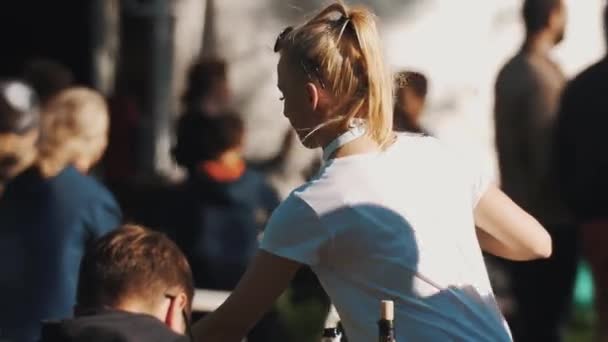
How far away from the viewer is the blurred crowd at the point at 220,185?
269 inches

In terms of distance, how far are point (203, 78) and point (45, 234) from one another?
3143mm

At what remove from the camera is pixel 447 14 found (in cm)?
1045

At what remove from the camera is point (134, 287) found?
15.3 feet

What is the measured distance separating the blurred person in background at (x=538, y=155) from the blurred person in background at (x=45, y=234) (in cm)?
277

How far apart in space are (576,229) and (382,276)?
5215mm

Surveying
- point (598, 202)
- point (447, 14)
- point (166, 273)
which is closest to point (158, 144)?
point (447, 14)

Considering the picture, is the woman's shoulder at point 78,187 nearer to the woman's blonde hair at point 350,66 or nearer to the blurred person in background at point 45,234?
the blurred person in background at point 45,234

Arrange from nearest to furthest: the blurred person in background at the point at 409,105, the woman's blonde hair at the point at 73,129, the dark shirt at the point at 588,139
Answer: the blurred person in background at the point at 409,105 → the woman's blonde hair at the point at 73,129 → the dark shirt at the point at 588,139

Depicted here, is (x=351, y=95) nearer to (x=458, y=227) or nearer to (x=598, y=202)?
(x=458, y=227)

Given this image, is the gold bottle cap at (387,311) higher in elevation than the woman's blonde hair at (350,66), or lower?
lower

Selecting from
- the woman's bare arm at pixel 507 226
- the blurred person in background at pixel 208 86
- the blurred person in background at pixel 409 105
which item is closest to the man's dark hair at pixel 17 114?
the blurred person in background at pixel 409 105

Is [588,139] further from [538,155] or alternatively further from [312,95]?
[312,95]

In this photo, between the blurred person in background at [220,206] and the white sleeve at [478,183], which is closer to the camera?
the white sleeve at [478,183]

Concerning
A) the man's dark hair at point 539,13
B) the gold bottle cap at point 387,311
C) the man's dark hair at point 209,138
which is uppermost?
the man's dark hair at point 539,13
